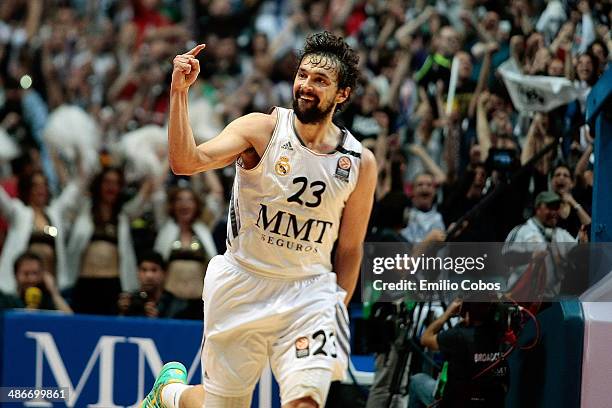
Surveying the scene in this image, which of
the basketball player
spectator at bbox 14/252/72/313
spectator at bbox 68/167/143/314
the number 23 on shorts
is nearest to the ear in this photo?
Answer: the basketball player

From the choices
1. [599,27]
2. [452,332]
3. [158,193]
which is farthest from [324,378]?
[158,193]

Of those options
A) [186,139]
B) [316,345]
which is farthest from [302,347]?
[186,139]

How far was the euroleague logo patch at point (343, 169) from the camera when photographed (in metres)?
5.40

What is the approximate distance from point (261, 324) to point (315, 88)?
1.18 meters

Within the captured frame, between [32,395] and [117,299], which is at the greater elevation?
[117,299]

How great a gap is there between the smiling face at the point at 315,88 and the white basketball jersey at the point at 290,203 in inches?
5.3

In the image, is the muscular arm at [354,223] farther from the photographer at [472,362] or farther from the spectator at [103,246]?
the spectator at [103,246]

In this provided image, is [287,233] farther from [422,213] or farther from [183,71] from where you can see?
[422,213]

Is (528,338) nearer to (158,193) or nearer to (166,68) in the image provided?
(158,193)

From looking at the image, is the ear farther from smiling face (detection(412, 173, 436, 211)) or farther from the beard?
smiling face (detection(412, 173, 436, 211))

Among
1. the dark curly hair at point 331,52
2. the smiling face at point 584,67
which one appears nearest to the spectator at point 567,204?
the smiling face at point 584,67

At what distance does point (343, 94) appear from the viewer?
5.45 m

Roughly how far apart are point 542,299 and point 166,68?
5.74 meters

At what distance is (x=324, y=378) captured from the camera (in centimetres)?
513
